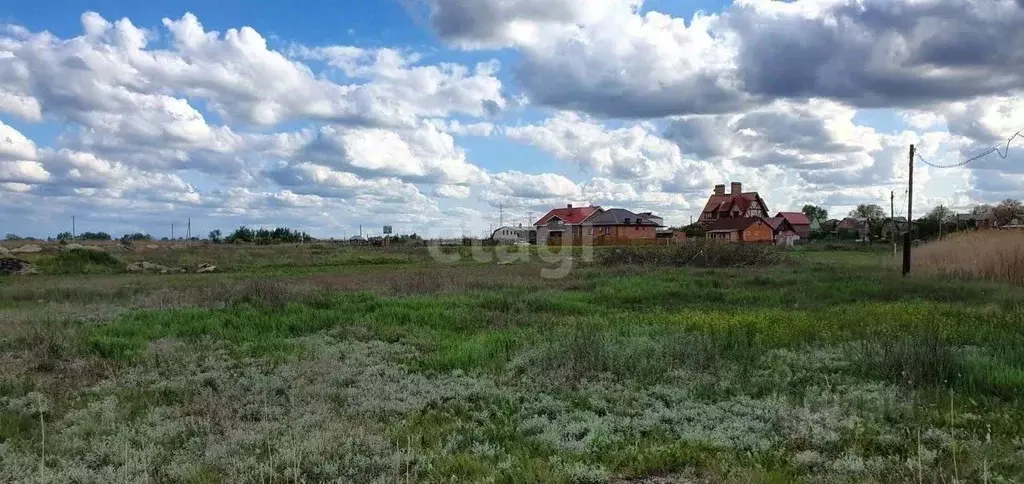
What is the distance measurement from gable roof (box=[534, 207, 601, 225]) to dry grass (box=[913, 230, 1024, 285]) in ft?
157

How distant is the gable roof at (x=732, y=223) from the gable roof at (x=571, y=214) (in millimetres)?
13375

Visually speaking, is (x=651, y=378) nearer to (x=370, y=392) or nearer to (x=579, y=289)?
(x=370, y=392)

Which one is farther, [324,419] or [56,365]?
[56,365]

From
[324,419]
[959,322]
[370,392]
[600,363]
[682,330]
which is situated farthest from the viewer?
[959,322]

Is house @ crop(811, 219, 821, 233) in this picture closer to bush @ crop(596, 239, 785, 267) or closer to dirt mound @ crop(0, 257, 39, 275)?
bush @ crop(596, 239, 785, 267)

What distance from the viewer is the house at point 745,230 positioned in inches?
2682

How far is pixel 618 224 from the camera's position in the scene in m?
70.1

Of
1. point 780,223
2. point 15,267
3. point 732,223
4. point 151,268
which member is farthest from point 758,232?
point 15,267

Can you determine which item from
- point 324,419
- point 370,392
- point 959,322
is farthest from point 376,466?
point 959,322

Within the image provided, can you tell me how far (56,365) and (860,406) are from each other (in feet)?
33.4

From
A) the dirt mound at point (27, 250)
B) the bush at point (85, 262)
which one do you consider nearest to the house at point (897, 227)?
the bush at point (85, 262)

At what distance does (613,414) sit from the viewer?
6.55 meters

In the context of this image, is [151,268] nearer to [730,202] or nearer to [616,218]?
[616,218]

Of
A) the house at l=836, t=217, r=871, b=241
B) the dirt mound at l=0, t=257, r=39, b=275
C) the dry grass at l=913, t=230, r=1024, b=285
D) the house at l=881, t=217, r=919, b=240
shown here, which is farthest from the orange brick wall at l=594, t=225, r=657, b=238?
the dirt mound at l=0, t=257, r=39, b=275
